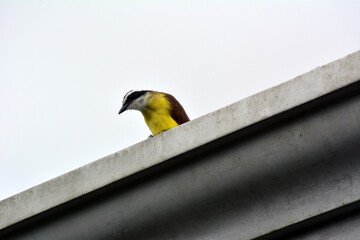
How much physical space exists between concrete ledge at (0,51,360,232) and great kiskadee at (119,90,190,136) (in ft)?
12.0

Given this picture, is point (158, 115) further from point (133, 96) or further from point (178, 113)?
point (133, 96)

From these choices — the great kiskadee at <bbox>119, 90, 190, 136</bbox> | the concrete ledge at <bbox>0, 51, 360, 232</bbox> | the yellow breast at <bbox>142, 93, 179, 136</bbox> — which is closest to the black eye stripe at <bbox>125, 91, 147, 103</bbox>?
the great kiskadee at <bbox>119, 90, 190, 136</bbox>

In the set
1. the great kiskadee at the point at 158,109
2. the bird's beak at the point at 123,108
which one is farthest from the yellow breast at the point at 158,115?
the bird's beak at the point at 123,108

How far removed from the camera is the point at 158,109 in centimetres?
722

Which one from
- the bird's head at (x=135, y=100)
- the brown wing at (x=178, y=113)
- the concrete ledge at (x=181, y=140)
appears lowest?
the concrete ledge at (x=181, y=140)

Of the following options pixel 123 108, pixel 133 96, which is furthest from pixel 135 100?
pixel 123 108

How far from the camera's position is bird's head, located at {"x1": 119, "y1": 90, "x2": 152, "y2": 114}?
7.39 m

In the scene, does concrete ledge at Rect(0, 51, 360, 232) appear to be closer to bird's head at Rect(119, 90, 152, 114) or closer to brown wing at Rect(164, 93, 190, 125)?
brown wing at Rect(164, 93, 190, 125)

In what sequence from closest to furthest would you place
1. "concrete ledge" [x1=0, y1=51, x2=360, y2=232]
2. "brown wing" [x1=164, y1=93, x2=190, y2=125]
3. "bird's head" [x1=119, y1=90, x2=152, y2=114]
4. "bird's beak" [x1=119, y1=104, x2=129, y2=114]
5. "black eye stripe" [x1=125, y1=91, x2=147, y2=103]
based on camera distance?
"concrete ledge" [x1=0, y1=51, x2=360, y2=232], "brown wing" [x1=164, y1=93, x2=190, y2=125], "bird's head" [x1=119, y1=90, x2=152, y2=114], "black eye stripe" [x1=125, y1=91, x2=147, y2=103], "bird's beak" [x1=119, y1=104, x2=129, y2=114]

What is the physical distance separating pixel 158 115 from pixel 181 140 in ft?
13.4

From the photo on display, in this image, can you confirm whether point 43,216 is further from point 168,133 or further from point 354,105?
point 354,105

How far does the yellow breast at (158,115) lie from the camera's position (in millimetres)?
7082

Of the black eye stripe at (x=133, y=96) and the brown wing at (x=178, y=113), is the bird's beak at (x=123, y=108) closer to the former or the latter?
the black eye stripe at (x=133, y=96)

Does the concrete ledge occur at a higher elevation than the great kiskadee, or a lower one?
lower
